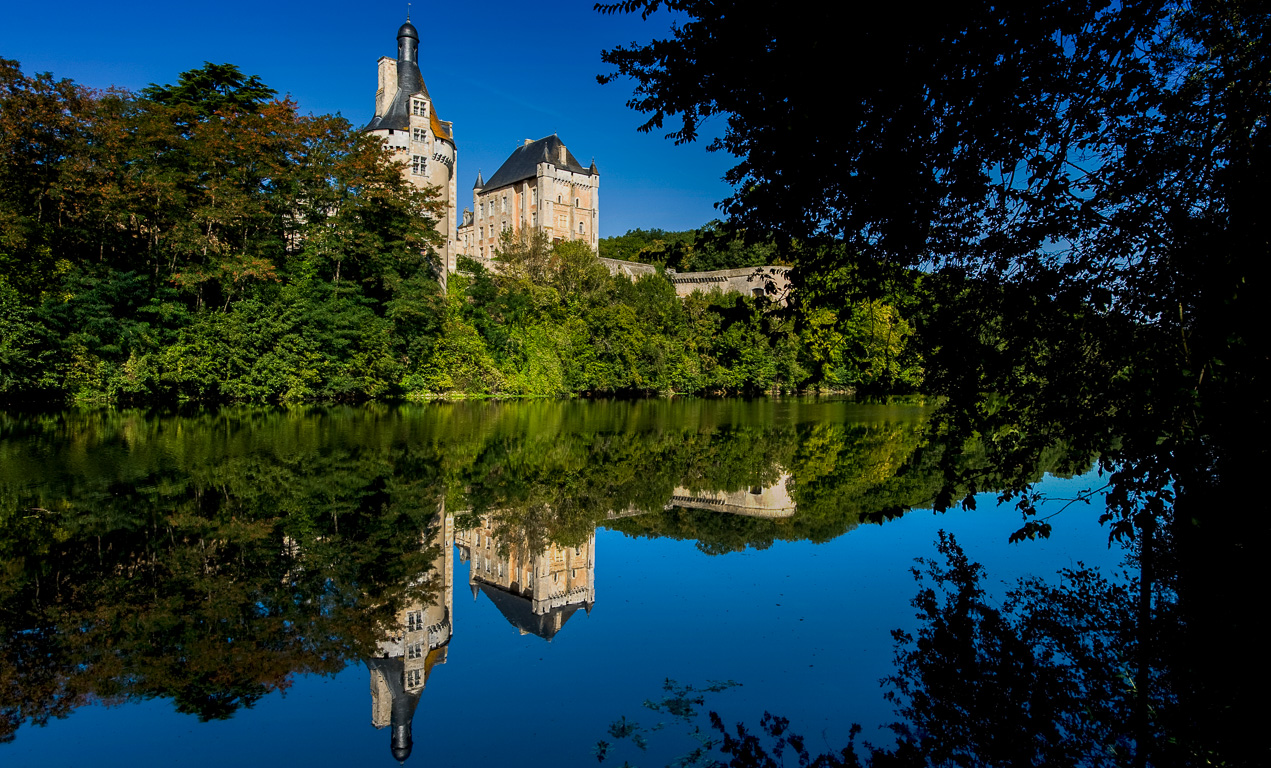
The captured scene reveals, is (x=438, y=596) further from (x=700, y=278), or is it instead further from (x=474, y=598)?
(x=700, y=278)

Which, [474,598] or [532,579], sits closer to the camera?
[532,579]

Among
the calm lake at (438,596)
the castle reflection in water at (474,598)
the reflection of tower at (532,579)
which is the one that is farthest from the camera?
the reflection of tower at (532,579)

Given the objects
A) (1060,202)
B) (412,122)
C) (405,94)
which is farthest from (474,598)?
(405,94)

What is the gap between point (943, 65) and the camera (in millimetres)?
3414

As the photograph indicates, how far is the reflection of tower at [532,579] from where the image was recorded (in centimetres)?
561

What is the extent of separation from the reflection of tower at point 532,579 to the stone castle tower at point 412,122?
31.7 metres

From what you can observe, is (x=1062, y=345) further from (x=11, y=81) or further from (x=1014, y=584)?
(x=11, y=81)

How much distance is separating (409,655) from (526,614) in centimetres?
110

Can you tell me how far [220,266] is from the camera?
2377 cm

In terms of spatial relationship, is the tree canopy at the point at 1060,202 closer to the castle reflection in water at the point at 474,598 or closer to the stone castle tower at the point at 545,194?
the castle reflection in water at the point at 474,598

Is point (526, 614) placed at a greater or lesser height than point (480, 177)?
lesser

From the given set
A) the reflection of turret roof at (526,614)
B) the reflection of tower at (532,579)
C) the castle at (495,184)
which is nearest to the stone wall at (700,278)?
the castle at (495,184)

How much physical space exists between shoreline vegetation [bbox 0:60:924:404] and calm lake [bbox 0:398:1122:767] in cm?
779

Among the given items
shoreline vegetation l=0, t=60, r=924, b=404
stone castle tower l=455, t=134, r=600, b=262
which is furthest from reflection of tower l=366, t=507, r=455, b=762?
stone castle tower l=455, t=134, r=600, b=262
